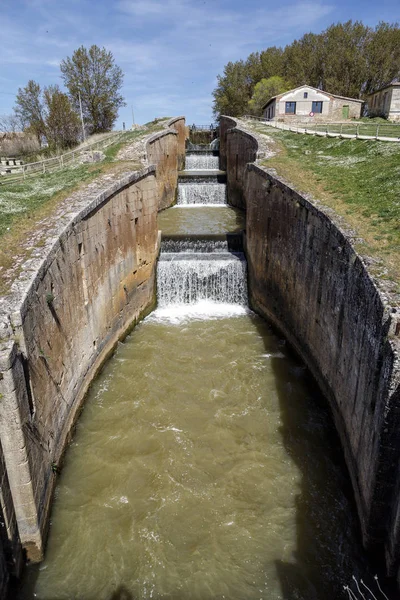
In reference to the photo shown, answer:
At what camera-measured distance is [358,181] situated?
12.4 meters

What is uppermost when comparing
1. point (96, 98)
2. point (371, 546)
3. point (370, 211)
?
point (96, 98)

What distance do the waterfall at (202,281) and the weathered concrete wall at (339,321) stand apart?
61 centimetres

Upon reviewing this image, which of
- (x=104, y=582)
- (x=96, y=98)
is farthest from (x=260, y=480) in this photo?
(x=96, y=98)

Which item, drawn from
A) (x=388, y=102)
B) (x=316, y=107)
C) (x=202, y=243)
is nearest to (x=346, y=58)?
(x=316, y=107)

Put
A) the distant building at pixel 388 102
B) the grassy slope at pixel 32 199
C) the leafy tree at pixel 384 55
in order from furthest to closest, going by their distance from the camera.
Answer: the leafy tree at pixel 384 55, the distant building at pixel 388 102, the grassy slope at pixel 32 199

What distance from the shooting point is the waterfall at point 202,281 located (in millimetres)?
14727

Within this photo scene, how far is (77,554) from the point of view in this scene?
20.6ft

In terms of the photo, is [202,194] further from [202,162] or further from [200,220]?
[202,162]

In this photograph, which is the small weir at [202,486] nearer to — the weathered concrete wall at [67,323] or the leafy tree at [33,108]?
the weathered concrete wall at [67,323]

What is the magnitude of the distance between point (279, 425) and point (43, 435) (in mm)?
4933

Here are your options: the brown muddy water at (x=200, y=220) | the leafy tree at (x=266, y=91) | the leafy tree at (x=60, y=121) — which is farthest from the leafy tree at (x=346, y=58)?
the brown muddy water at (x=200, y=220)

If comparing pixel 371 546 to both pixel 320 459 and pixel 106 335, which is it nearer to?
pixel 320 459

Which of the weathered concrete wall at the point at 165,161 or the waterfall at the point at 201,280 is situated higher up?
the weathered concrete wall at the point at 165,161

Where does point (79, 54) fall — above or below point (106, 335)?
above
